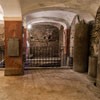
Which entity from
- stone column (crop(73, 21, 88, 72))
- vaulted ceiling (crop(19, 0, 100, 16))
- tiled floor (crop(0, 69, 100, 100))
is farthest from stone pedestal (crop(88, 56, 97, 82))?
vaulted ceiling (crop(19, 0, 100, 16))

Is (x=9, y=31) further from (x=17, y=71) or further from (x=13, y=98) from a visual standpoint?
(x=13, y=98)

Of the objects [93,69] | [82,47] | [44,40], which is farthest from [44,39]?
[93,69]

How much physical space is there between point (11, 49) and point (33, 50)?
6.60 metres

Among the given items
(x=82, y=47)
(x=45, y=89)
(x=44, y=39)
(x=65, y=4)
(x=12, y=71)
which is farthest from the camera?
(x=44, y=39)

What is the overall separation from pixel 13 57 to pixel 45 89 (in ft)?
5.90

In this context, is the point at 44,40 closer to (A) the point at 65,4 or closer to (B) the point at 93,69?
(A) the point at 65,4

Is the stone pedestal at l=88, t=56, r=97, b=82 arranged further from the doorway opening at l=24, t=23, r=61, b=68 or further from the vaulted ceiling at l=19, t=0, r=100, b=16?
the doorway opening at l=24, t=23, r=61, b=68

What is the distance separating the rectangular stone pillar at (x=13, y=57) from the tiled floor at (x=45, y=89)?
302mm

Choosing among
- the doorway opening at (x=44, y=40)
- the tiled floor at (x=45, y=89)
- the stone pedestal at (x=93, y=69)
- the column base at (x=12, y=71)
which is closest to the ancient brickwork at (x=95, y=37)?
the stone pedestal at (x=93, y=69)

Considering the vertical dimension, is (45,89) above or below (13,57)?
below

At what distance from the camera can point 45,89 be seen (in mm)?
3637

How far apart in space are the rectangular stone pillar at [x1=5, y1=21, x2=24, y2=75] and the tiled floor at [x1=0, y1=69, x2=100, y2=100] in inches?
11.9

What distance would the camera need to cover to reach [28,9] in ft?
16.8

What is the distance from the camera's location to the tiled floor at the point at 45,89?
10.4 ft
